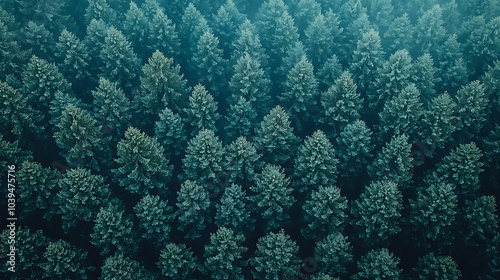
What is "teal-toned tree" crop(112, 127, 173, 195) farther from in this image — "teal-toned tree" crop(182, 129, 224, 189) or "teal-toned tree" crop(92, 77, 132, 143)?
"teal-toned tree" crop(92, 77, 132, 143)

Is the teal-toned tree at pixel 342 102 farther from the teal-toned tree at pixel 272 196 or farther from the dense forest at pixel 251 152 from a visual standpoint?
the teal-toned tree at pixel 272 196

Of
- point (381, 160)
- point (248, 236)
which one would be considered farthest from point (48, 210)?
point (381, 160)

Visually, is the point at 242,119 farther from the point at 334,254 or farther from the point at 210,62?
the point at 334,254

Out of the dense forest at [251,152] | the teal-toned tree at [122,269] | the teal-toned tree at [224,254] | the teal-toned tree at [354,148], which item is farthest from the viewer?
the teal-toned tree at [354,148]

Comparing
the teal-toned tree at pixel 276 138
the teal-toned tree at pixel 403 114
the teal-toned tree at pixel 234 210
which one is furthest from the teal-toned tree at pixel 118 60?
the teal-toned tree at pixel 403 114

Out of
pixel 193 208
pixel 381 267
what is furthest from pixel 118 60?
pixel 381 267

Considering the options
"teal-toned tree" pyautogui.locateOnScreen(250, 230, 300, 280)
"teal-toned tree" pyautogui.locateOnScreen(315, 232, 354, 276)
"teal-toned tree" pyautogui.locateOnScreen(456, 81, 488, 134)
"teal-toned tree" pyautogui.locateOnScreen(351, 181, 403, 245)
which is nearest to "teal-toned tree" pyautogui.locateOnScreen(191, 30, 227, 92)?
"teal-toned tree" pyautogui.locateOnScreen(250, 230, 300, 280)
